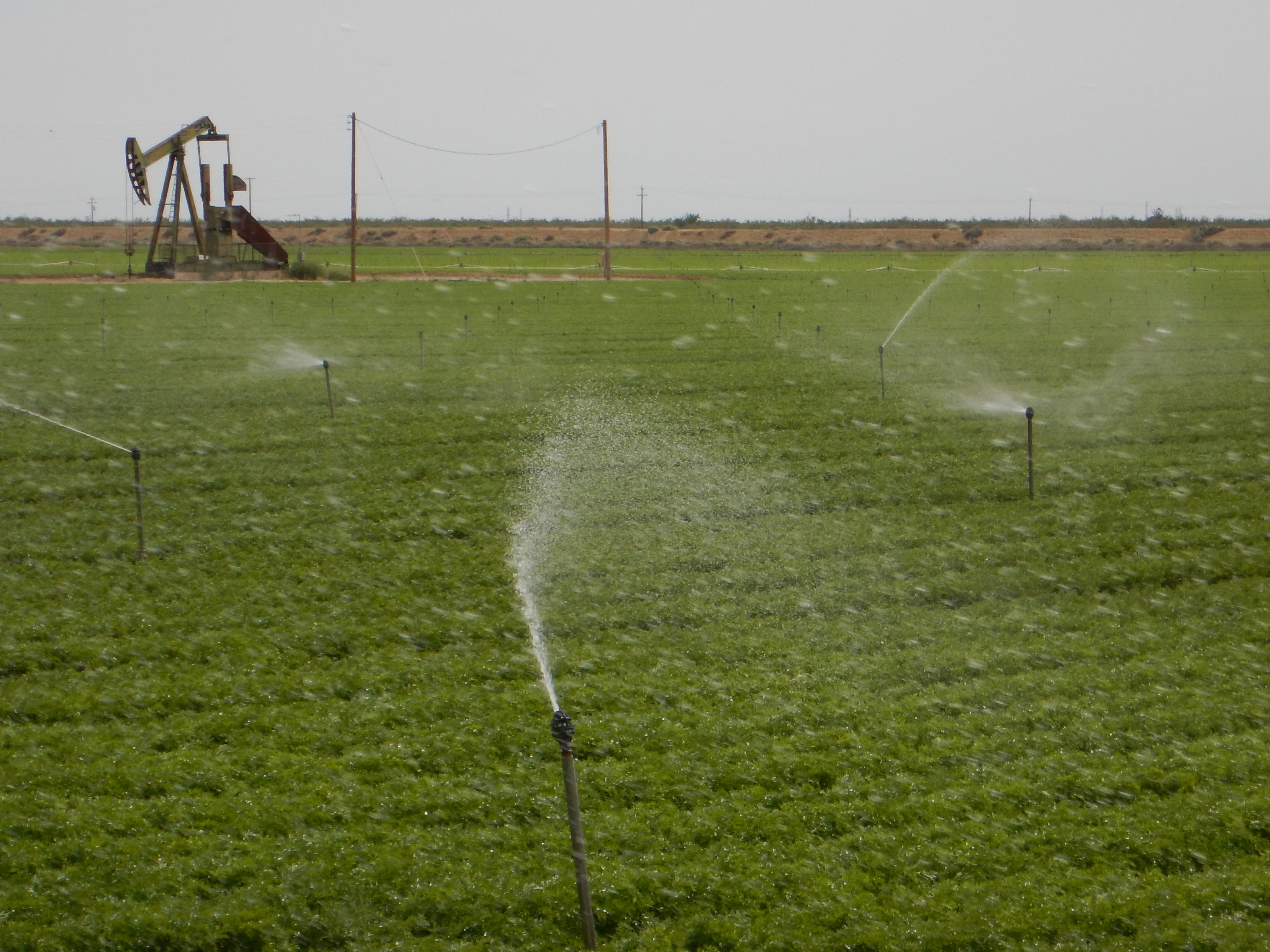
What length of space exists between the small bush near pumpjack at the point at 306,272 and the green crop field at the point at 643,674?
149 feet

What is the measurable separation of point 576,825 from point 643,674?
14.7 ft

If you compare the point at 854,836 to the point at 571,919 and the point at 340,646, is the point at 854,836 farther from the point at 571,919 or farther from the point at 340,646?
the point at 340,646

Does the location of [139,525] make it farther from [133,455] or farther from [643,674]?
[643,674]

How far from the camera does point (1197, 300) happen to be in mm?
56969

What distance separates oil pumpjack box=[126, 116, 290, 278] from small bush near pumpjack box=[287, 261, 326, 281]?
2.55 metres

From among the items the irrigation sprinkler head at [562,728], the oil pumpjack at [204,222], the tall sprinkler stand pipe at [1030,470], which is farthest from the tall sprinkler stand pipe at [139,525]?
the oil pumpjack at [204,222]

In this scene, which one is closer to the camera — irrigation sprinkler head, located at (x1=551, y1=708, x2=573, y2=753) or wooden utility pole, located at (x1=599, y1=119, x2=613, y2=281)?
irrigation sprinkler head, located at (x1=551, y1=708, x2=573, y2=753)

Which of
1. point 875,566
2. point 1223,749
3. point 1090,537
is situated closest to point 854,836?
point 1223,749

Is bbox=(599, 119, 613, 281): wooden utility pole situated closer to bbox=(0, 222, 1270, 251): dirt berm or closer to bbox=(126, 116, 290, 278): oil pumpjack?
bbox=(126, 116, 290, 278): oil pumpjack

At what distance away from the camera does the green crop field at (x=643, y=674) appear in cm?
732

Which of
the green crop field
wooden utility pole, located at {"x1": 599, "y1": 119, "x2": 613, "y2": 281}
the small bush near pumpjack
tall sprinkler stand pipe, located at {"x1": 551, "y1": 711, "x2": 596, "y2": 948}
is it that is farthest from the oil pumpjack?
tall sprinkler stand pipe, located at {"x1": 551, "y1": 711, "x2": 596, "y2": 948}

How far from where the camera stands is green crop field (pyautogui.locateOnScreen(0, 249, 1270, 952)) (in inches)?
288

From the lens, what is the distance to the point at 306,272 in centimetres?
7138

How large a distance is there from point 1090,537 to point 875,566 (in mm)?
3286
